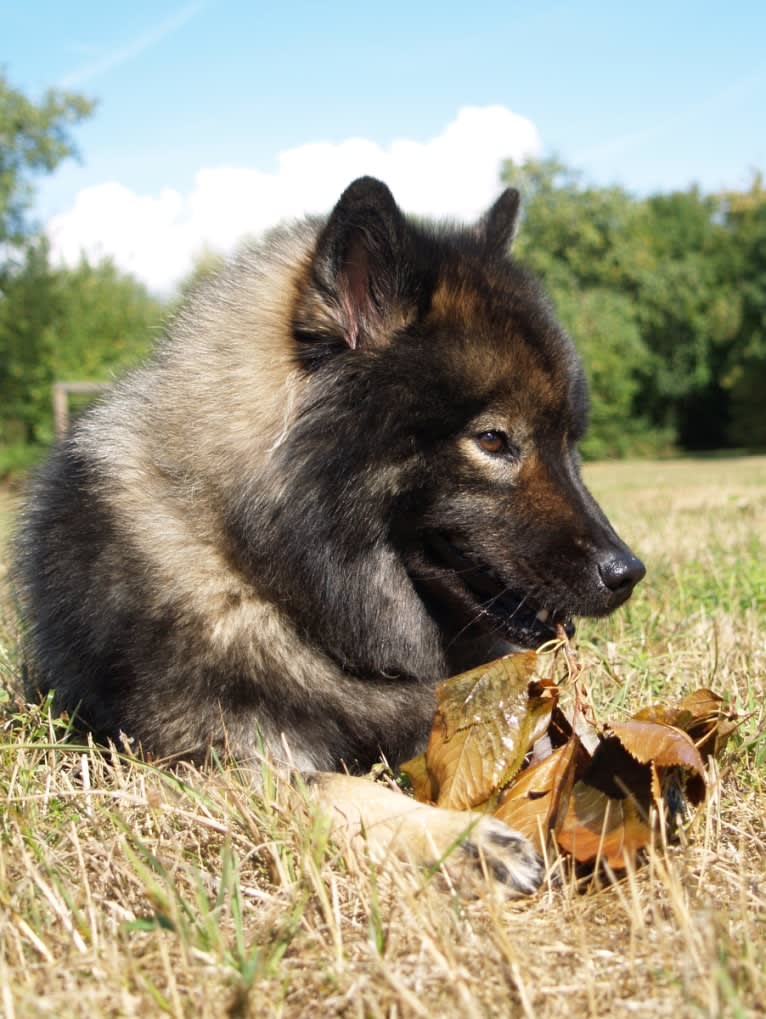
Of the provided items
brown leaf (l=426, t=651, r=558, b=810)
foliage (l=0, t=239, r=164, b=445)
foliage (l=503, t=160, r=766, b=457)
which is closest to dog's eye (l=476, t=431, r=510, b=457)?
brown leaf (l=426, t=651, r=558, b=810)

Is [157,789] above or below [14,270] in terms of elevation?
below

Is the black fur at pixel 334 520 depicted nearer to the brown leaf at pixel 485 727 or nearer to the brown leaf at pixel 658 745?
the brown leaf at pixel 485 727

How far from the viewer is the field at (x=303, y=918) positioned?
1.35m

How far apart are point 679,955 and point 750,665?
1.79m

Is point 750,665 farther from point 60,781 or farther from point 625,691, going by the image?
point 60,781

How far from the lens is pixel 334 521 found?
2459mm

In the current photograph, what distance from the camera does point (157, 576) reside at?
2.45m

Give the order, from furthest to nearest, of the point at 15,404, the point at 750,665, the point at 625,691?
1. the point at 15,404
2. the point at 750,665
3. the point at 625,691

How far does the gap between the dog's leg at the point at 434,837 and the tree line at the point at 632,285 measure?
25176 mm

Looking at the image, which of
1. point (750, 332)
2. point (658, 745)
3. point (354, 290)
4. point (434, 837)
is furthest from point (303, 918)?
point (750, 332)

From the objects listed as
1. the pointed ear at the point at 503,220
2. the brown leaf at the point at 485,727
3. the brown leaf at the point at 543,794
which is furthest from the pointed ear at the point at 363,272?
the brown leaf at the point at 543,794

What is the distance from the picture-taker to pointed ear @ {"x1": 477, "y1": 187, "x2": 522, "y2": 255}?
3.21 m

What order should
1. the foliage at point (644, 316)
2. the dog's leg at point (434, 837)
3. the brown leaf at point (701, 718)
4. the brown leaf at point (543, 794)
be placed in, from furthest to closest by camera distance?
the foliage at point (644, 316) < the brown leaf at point (701, 718) < the brown leaf at point (543, 794) < the dog's leg at point (434, 837)

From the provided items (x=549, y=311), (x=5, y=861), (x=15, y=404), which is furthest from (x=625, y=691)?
(x=15, y=404)
